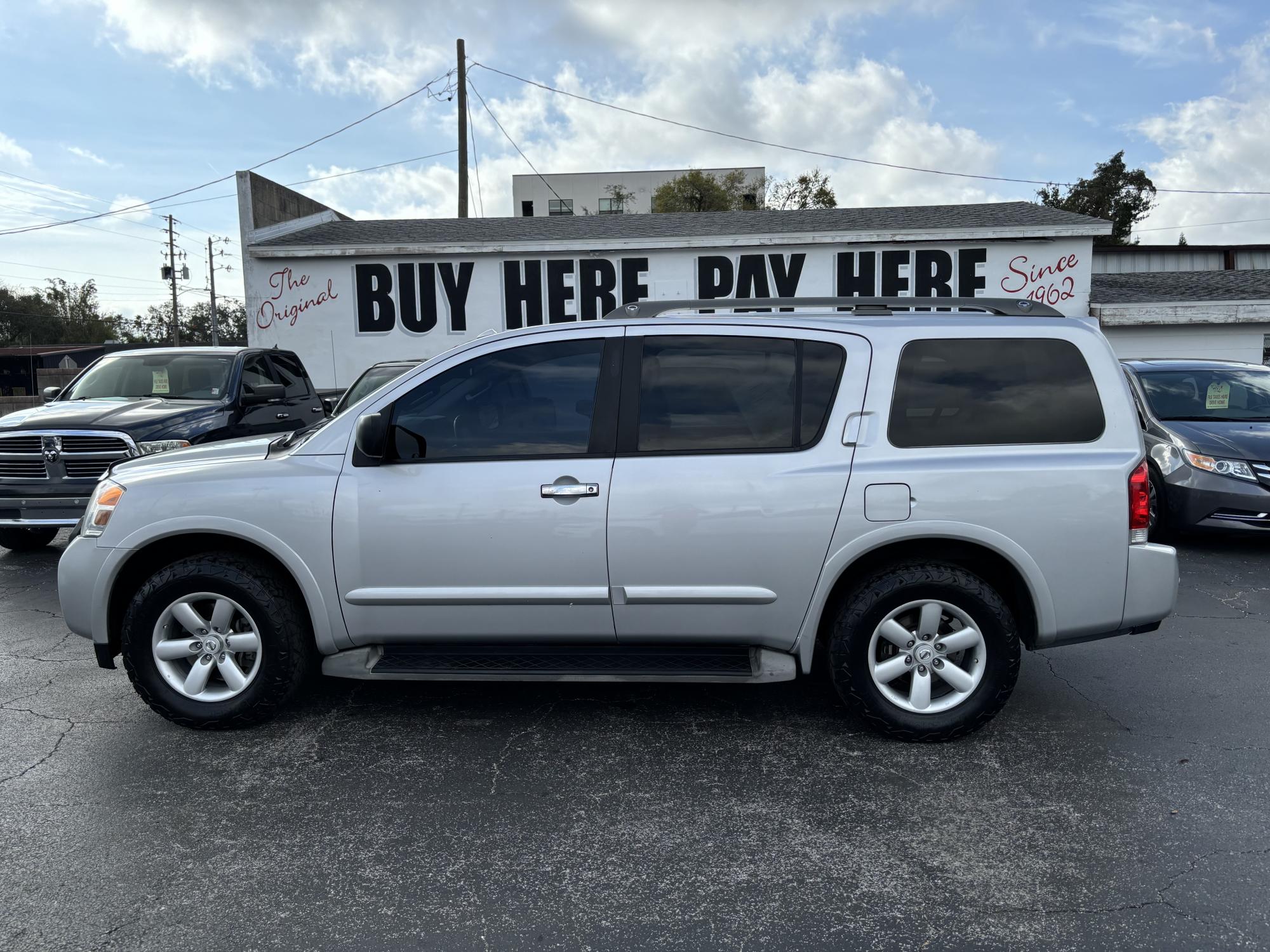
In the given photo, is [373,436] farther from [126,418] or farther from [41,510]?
[41,510]

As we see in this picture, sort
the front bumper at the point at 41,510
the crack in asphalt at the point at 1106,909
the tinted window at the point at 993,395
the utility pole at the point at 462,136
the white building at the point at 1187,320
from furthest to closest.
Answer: the utility pole at the point at 462,136, the white building at the point at 1187,320, the front bumper at the point at 41,510, the tinted window at the point at 993,395, the crack in asphalt at the point at 1106,909

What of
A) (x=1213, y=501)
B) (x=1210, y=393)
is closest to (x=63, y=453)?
(x=1213, y=501)

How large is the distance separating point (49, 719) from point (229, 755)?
1.16 metres

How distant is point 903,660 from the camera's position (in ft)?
13.2

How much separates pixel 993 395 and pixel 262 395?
23.2ft

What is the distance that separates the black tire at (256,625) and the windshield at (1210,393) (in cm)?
750

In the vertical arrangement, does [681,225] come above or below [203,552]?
above

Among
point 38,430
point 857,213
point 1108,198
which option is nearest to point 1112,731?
point 38,430

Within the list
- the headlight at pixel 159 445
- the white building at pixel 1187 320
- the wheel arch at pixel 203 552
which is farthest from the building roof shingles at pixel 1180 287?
the wheel arch at pixel 203 552

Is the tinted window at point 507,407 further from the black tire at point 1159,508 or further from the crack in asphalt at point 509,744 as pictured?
the black tire at point 1159,508

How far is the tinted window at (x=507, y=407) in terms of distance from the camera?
4.15 m

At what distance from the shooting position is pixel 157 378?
9188mm

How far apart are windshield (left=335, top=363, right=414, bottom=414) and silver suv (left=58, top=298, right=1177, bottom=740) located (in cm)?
654

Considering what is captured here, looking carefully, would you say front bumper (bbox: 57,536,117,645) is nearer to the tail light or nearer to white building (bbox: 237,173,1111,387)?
the tail light
